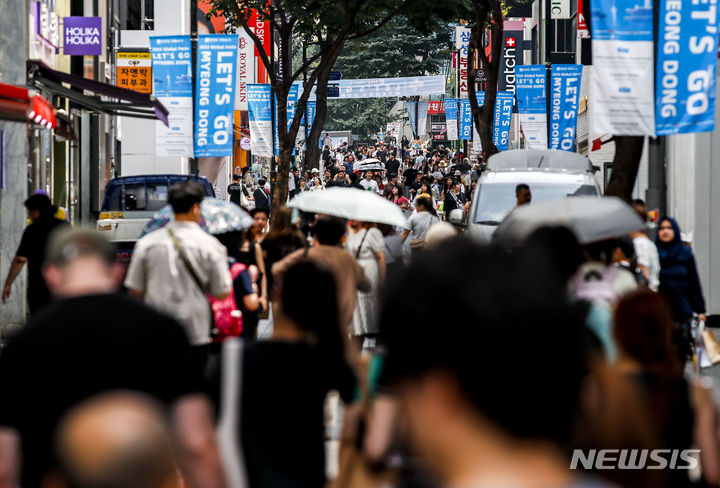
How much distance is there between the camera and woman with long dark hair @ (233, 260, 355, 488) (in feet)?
14.6

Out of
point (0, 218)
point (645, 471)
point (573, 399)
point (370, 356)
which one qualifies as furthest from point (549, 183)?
point (573, 399)

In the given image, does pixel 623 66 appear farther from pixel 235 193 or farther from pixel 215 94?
pixel 235 193

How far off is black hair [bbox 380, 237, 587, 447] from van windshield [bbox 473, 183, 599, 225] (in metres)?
13.8

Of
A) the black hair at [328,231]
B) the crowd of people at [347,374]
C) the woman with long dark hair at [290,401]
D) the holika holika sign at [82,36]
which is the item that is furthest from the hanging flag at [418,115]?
the woman with long dark hair at [290,401]

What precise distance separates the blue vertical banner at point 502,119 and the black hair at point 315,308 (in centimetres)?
3181

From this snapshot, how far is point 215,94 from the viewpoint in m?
20.8

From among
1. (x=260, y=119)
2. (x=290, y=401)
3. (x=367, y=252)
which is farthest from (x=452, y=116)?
(x=290, y=401)

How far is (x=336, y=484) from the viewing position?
Answer: 455 cm

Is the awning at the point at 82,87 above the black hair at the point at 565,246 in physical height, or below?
above

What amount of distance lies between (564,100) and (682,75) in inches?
648

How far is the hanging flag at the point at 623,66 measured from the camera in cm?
1197

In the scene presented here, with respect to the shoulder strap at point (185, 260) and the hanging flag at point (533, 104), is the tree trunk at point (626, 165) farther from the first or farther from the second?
the hanging flag at point (533, 104)

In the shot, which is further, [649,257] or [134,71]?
[134,71]

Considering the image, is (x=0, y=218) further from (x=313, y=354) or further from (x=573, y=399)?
(x=573, y=399)
